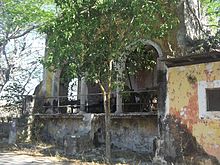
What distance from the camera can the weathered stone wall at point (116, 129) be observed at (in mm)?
13258

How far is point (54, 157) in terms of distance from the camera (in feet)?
39.9

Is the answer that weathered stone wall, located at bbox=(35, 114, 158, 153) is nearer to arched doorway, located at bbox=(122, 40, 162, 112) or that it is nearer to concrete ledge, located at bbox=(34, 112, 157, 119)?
concrete ledge, located at bbox=(34, 112, 157, 119)

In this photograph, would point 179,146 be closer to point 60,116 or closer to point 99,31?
point 99,31

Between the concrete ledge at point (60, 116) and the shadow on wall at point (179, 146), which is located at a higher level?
the concrete ledge at point (60, 116)

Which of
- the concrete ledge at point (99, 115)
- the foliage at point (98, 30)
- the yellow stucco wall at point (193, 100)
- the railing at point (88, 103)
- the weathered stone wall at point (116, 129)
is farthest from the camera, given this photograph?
the railing at point (88, 103)

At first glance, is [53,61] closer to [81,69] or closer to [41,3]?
[81,69]

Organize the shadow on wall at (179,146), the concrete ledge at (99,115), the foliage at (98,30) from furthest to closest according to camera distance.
Answer: the concrete ledge at (99,115) < the foliage at (98,30) < the shadow on wall at (179,146)

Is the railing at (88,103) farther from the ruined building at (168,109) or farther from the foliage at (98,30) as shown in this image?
the foliage at (98,30)

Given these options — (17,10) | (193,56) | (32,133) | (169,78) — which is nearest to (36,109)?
(32,133)

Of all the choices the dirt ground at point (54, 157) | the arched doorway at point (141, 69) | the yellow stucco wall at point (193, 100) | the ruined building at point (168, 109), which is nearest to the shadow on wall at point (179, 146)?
the ruined building at point (168, 109)

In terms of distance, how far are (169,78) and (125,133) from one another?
12.8 feet

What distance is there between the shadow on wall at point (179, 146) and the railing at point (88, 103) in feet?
10.8

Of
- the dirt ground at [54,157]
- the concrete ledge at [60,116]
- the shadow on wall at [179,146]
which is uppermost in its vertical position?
the concrete ledge at [60,116]

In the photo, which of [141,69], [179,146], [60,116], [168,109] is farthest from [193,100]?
[60,116]
